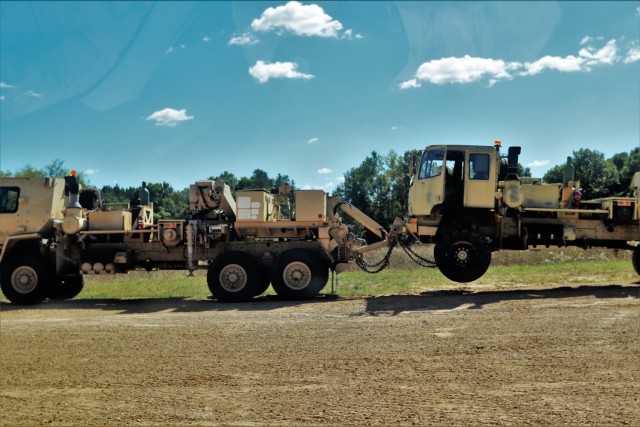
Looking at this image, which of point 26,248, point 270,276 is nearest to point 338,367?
point 270,276

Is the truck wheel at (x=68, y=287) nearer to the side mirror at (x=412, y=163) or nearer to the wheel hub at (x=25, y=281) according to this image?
the wheel hub at (x=25, y=281)

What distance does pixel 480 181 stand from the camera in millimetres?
15273

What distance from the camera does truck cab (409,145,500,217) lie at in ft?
50.1

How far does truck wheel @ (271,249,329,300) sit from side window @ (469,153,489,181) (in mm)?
4522

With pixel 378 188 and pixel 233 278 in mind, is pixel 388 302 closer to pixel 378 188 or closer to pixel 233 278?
pixel 233 278

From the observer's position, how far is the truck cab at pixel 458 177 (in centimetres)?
1527

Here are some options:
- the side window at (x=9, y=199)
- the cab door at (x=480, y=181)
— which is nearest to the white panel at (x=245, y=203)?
the cab door at (x=480, y=181)

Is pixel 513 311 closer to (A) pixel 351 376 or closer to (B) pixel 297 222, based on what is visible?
(A) pixel 351 376

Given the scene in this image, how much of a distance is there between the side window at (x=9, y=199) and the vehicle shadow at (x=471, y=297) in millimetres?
10238

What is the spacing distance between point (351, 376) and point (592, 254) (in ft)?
72.4

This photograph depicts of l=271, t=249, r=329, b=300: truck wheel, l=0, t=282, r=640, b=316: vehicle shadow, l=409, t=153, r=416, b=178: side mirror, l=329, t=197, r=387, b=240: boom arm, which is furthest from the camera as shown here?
l=329, t=197, r=387, b=240: boom arm

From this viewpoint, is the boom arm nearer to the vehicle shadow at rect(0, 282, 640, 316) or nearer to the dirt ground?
the vehicle shadow at rect(0, 282, 640, 316)

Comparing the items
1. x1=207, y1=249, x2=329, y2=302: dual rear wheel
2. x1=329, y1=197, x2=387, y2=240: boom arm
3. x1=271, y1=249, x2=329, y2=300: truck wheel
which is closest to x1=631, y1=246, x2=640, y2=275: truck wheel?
x1=329, y1=197, x2=387, y2=240: boom arm

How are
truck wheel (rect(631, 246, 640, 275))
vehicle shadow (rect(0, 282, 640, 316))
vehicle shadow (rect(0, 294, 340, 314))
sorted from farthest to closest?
1. truck wheel (rect(631, 246, 640, 275))
2. vehicle shadow (rect(0, 294, 340, 314))
3. vehicle shadow (rect(0, 282, 640, 316))
